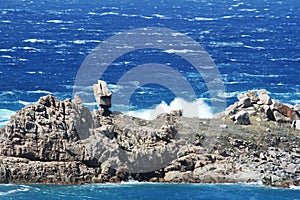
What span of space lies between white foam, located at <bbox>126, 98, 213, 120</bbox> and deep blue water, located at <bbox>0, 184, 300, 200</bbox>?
33.2 metres

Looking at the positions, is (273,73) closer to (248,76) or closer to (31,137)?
(248,76)

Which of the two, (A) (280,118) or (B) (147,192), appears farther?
(A) (280,118)

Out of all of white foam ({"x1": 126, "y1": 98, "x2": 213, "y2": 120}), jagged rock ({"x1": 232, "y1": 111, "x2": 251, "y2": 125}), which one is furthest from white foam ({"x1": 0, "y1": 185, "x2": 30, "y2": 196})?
white foam ({"x1": 126, "y1": 98, "x2": 213, "y2": 120})

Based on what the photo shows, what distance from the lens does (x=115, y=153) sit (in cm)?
8538

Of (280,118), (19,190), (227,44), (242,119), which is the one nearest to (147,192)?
(19,190)

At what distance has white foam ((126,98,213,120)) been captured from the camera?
387 ft

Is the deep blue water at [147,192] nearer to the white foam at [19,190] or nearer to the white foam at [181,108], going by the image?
the white foam at [19,190]

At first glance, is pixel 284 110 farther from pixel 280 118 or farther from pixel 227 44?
pixel 227 44

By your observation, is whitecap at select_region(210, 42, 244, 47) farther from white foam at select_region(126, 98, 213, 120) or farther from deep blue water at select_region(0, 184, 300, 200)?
deep blue water at select_region(0, 184, 300, 200)

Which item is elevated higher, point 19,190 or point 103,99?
point 103,99

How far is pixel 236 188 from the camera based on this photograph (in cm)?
8331

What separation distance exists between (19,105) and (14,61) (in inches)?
1434

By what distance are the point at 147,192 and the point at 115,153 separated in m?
5.91

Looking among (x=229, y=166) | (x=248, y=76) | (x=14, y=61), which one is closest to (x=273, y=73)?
(x=248, y=76)
